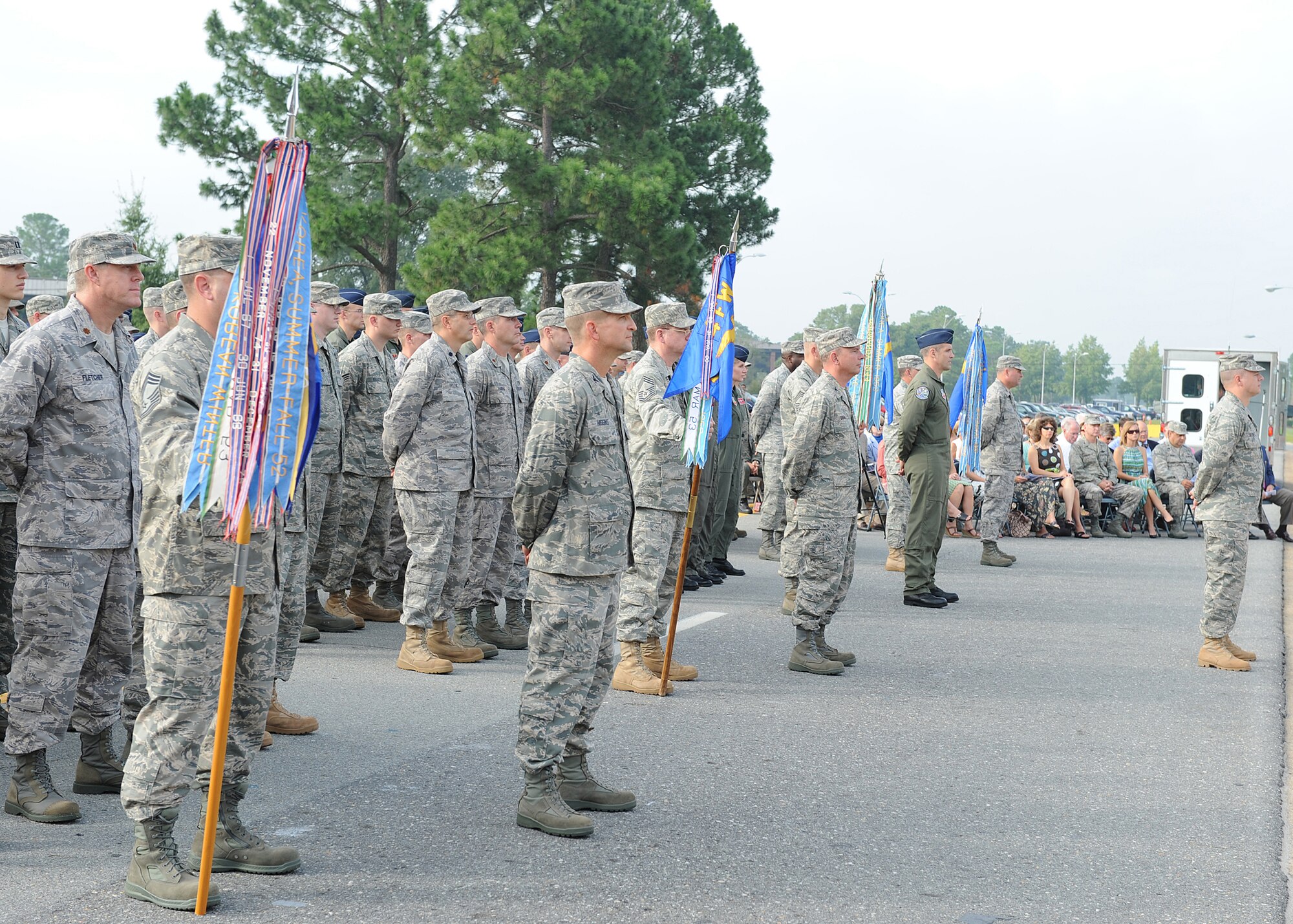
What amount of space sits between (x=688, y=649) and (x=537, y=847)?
3.94m

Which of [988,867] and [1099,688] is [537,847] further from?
[1099,688]

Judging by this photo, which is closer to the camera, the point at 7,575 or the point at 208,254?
the point at 208,254

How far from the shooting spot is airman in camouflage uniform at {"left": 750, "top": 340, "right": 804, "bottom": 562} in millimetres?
12891

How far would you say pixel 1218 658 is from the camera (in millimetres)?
8305

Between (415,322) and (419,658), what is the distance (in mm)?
2693

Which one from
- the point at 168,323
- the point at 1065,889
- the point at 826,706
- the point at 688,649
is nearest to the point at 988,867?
the point at 1065,889

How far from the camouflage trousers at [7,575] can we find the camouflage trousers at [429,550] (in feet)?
7.54

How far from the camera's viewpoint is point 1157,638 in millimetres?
9438

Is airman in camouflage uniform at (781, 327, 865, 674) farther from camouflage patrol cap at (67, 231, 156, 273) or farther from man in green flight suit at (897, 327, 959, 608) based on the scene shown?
camouflage patrol cap at (67, 231, 156, 273)

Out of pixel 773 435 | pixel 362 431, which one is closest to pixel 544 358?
pixel 362 431

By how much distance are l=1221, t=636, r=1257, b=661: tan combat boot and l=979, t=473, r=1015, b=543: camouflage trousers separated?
521cm

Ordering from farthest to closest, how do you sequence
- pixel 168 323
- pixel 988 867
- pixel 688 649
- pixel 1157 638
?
pixel 1157 638, pixel 688 649, pixel 168 323, pixel 988 867

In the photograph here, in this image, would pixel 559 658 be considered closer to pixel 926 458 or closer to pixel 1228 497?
pixel 1228 497

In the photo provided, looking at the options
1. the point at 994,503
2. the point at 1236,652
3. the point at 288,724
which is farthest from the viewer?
the point at 994,503
